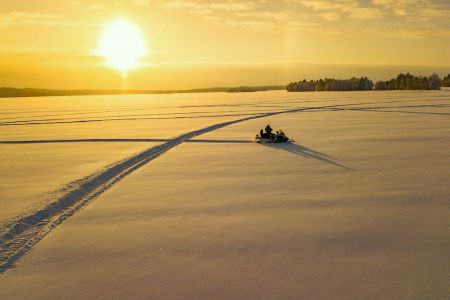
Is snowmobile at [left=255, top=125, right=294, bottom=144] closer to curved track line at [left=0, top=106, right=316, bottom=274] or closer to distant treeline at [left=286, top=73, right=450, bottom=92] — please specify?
curved track line at [left=0, top=106, right=316, bottom=274]

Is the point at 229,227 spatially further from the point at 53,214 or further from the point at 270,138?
the point at 270,138

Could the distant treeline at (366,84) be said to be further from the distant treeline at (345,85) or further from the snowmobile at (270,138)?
the snowmobile at (270,138)

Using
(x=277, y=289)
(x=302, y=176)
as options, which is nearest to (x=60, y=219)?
(x=277, y=289)

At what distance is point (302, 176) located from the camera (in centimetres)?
719

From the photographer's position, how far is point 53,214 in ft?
17.1

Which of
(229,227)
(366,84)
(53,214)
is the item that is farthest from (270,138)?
(366,84)

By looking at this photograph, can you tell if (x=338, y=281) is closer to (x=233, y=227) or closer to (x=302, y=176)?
(x=233, y=227)

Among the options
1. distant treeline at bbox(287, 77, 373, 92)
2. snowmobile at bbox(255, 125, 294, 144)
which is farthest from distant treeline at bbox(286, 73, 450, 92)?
snowmobile at bbox(255, 125, 294, 144)

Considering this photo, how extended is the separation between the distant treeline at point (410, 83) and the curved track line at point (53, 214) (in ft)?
240

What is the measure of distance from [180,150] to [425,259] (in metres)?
8.07

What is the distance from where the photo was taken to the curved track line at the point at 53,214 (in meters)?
4.00

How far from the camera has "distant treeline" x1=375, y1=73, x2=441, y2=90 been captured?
228 feet

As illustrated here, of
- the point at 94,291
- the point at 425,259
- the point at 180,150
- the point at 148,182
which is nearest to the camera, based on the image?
the point at 94,291

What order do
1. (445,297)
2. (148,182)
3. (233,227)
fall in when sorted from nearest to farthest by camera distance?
(445,297) → (233,227) → (148,182)
